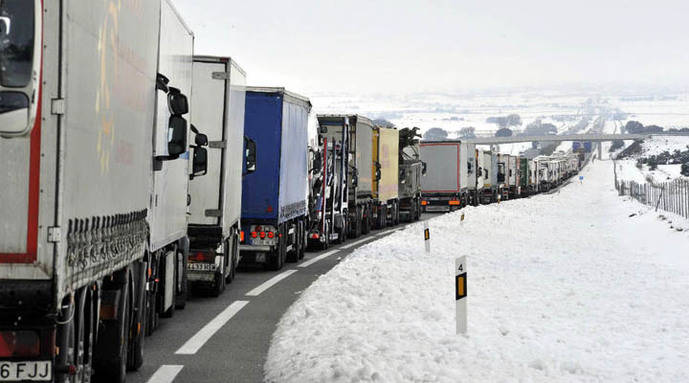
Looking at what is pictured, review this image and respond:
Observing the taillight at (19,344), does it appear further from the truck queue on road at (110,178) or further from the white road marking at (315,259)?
the white road marking at (315,259)

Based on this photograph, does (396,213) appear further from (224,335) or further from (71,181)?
(71,181)

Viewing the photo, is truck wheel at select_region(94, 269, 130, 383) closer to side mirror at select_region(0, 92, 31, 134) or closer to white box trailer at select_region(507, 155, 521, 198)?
side mirror at select_region(0, 92, 31, 134)

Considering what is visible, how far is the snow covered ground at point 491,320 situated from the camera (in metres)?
9.35

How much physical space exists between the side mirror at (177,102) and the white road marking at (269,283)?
6413mm

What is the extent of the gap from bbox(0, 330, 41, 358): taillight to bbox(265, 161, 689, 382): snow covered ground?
10.8 feet

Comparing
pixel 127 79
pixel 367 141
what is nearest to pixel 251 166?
pixel 127 79

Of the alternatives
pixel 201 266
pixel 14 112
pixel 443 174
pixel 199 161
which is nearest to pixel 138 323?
pixel 14 112

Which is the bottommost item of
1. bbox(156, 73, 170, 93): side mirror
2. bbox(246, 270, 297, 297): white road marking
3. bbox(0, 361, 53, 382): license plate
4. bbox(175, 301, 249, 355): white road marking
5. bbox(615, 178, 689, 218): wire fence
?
bbox(175, 301, 249, 355): white road marking

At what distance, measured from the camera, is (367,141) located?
3453 cm

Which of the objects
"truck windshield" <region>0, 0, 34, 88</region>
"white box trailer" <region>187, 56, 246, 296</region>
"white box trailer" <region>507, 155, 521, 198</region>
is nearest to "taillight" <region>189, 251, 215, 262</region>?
"white box trailer" <region>187, 56, 246, 296</region>

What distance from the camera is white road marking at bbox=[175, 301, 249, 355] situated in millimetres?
11020

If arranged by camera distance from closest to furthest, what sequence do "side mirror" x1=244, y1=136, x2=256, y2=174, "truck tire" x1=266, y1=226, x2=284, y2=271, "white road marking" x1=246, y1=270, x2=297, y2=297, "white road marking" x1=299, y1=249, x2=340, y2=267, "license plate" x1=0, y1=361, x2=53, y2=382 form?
1. "license plate" x1=0, y1=361, x2=53, y2=382
2. "white road marking" x1=246, y1=270, x2=297, y2=297
3. "side mirror" x1=244, y1=136, x2=256, y2=174
4. "truck tire" x1=266, y1=226, x2=284, y2=271
5. "white road marking" x1=299, y1=249, x2=340, y2=267

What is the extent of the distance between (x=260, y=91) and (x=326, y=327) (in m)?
9.08

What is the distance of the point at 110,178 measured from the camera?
7.18 meters
